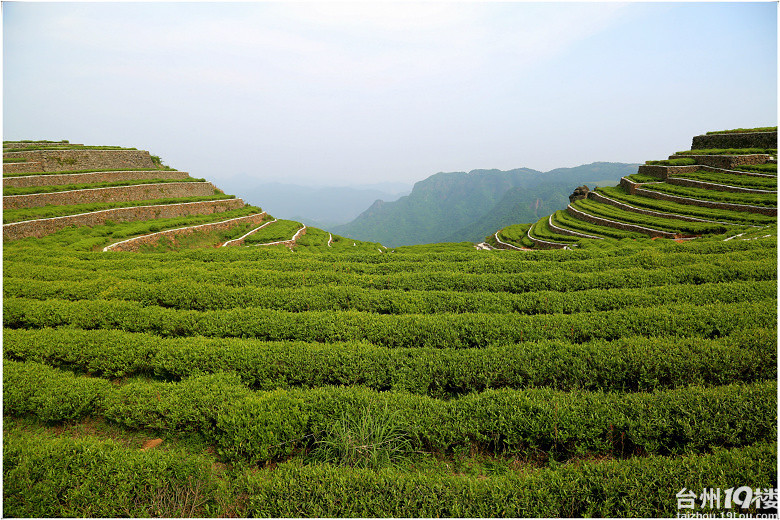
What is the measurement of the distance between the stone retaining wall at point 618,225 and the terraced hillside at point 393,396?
1690 centimetres

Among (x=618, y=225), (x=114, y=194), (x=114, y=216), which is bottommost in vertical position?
(x=618, y=225)

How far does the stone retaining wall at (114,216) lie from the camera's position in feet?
57.2

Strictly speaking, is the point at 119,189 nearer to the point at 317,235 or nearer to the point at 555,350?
the point at 317,235

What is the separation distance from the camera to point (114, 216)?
2248cm

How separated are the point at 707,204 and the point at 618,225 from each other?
6776 mm

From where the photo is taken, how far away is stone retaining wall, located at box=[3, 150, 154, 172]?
2781cm

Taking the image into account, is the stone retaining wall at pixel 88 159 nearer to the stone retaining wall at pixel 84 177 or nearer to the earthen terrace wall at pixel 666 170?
the stone retaining wall at pixel 84 177

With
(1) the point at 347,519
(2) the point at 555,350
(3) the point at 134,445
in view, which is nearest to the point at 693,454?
(2) the point at 555,350

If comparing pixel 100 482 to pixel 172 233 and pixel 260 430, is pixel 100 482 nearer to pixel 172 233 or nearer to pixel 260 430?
pixel 260 430

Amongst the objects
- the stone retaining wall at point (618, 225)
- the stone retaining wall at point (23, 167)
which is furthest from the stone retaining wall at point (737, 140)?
the stone retaining wall at point (23, 167)

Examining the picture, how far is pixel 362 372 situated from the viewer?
5711 millimetres

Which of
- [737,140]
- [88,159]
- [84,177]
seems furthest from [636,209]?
[88,159]

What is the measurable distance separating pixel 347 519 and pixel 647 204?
3697cm

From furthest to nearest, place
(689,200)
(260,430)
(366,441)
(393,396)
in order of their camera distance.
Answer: (689,200)
(393,396)
(260,430)
(366,441)
